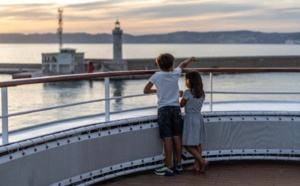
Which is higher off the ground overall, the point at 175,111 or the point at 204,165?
the point at 175,111

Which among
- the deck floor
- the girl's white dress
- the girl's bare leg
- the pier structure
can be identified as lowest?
the deck floor

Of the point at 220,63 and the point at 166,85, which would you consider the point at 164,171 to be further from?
the point at 220,63

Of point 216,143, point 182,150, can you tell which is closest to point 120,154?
point 182,150

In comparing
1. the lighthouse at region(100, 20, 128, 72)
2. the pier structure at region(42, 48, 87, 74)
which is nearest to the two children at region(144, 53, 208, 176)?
the pier structure at region(42, 48, 87, 74)

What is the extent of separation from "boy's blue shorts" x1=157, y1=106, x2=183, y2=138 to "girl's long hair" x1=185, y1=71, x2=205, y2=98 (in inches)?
9.0

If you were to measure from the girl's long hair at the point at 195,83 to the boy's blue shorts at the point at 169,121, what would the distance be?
0.23 meters

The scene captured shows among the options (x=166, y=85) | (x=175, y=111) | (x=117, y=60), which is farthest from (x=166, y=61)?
(x=117, y=60)

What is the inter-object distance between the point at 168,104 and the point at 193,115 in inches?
12.3

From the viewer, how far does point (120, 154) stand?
4676 millimetres

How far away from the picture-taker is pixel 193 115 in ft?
15.9

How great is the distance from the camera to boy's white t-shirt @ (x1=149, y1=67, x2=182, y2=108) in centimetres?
466

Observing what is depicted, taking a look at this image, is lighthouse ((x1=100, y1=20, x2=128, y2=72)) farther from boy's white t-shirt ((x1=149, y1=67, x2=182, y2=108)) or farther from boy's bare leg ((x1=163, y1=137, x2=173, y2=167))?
boy's white t-shirt ((x1=149, y1=67, x2=182, y2=108))

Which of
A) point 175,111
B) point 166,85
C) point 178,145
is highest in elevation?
point 166,85

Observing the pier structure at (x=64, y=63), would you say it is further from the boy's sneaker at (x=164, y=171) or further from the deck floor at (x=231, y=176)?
the boy's sneaker at (x=164, y=171)
